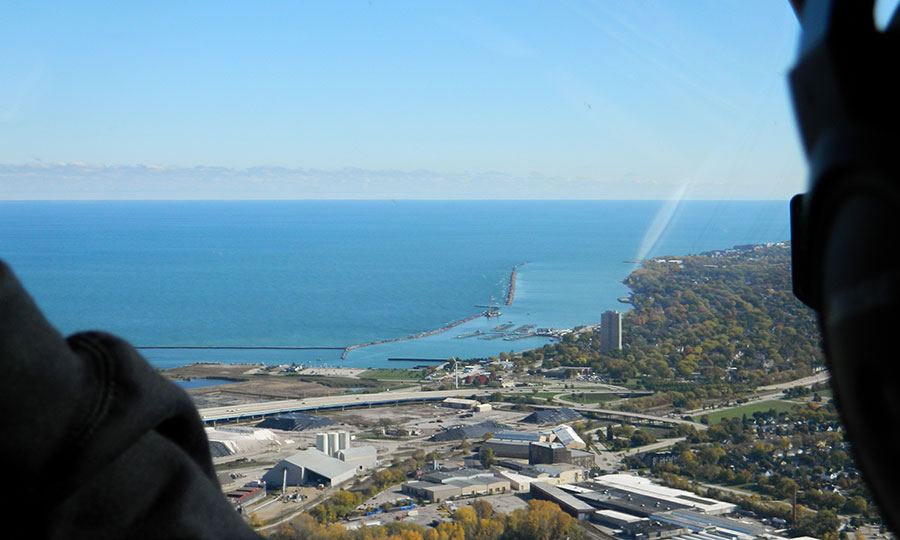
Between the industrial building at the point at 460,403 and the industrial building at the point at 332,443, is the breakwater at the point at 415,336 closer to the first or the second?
the industrial building at the point at 460,403

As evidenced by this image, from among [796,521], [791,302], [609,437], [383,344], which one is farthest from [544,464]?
[383,344]

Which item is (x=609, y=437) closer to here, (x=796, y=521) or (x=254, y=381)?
(x=796, y=521)

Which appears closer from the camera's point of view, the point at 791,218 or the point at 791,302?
the point at 791,218

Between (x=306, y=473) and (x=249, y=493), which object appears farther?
(x=306, y=473)

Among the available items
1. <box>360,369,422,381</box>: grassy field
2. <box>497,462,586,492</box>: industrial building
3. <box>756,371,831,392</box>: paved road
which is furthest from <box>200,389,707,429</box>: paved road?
<box>497,462,586,492</box>: industrial building

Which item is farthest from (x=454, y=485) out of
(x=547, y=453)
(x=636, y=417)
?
(x=636, y=417)

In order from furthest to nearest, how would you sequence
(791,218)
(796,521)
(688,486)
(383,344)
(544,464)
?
(383,344)
(544,464)
(688,486)
(796,521)
(791,218)

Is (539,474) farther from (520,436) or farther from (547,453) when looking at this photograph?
(520,436)
